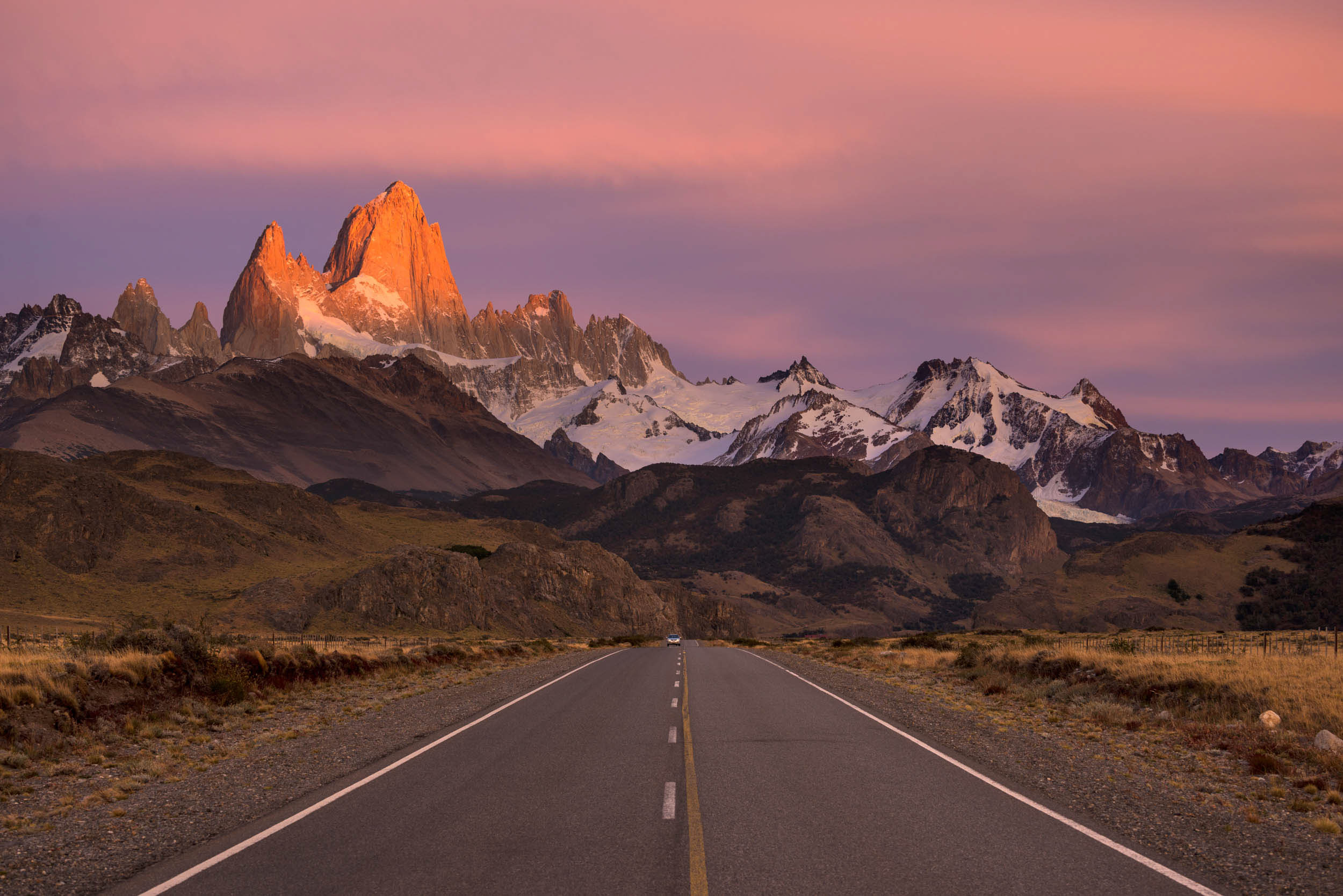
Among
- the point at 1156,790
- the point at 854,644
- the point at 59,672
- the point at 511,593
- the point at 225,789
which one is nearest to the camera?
the point at 225,789

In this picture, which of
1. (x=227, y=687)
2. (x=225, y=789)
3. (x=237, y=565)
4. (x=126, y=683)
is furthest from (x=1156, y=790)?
(x=237, y=565)

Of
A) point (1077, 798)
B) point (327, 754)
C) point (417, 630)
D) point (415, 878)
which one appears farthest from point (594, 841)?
point (417, 630)

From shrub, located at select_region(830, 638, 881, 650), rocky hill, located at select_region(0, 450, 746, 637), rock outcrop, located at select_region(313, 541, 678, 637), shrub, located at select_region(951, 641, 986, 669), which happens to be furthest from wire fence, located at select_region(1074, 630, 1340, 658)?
rock outcrop, located at select_region(313, 541, 678, 637)

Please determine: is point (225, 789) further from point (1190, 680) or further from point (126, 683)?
point (1190, 680)

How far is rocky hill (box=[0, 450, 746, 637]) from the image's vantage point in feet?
291

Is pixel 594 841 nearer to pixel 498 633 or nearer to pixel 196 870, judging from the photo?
pixel 196 870

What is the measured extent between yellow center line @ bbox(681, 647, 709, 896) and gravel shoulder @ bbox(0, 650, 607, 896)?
4.95 m

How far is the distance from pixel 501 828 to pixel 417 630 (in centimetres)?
8812

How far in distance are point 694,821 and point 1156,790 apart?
709 cm

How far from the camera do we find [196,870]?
30.5 ft

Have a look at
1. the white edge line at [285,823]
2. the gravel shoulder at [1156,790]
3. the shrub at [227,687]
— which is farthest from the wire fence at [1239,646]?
the shrub at [227,687]

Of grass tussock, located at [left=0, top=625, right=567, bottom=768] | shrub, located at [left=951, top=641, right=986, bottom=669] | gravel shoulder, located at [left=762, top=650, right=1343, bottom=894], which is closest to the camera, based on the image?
gravel shoulder, located at [left=762, top=650, right=1343, bottom=894]

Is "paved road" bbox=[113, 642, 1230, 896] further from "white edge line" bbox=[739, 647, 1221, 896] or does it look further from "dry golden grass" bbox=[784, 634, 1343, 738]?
"dry golden grass" bbox=[784, 634, 1343, 738]

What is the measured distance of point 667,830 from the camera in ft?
35.2
